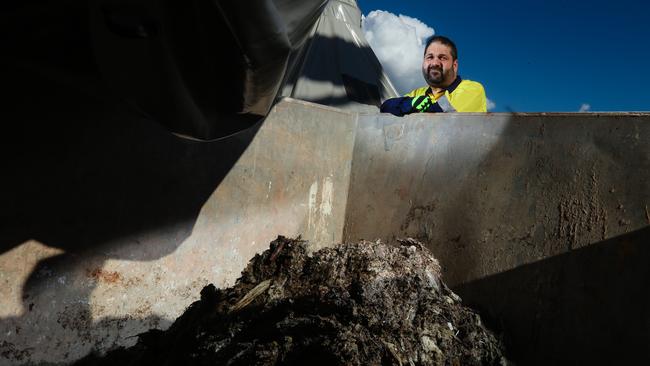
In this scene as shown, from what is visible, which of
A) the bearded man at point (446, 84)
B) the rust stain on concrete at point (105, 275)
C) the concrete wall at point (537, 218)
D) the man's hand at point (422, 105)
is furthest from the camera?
the bearded man at point (446, 84)

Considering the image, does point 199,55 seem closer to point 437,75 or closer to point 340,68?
point 437,75

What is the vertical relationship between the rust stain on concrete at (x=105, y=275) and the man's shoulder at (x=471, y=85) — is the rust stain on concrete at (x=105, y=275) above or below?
below

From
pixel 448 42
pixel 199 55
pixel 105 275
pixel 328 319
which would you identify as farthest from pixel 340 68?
pixel 199 55

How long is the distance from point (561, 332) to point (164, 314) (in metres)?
1.74

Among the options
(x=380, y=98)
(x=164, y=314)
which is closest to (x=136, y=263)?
(x=164, y=314)

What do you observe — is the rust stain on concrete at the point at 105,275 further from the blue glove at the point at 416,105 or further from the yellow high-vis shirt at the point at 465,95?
the yellow high-vis shirt at the point at 465,95

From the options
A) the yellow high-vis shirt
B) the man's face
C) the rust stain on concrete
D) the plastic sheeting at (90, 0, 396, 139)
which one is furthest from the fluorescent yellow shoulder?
the rust stain on concrete

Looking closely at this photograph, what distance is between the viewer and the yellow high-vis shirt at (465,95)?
3.30 metres

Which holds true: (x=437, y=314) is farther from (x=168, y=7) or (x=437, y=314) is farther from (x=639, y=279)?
(x=168, y=7)

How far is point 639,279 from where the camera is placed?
166 centimetres

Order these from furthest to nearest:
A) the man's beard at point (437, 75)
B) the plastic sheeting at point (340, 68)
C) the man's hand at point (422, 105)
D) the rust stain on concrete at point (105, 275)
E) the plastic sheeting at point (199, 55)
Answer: the plastic sheeting at point (340, 68) < the man's beard at point (437, 75) < the man's hand at point (422, 105) < the rust stain on concrete at point (105, 275) < the plastic sheeting at point (199, 55)

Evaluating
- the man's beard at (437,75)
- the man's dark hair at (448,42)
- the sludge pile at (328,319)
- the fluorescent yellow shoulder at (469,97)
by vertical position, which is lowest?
the sludge pile at (328,319)

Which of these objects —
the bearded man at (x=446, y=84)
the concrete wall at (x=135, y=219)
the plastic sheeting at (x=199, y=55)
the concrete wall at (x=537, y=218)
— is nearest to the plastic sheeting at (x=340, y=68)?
the bearded man at (x=446, y=84)

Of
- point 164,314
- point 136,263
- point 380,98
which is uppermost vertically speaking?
point 380,98
